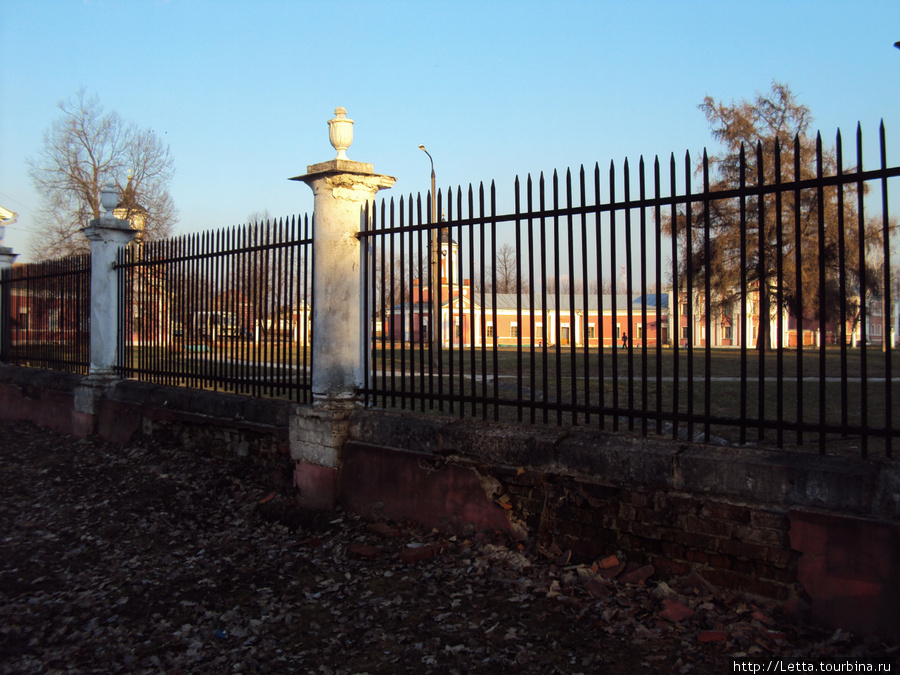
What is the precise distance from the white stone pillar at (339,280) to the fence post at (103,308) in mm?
4676

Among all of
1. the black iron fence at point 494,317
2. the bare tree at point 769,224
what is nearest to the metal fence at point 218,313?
the black iron fence at point 494,317

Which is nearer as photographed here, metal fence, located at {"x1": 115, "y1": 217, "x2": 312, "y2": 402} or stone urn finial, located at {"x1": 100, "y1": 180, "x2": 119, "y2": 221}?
metal fence, located at {"x1": 115, "y1": 217, "x2": 312, "y2": 402}

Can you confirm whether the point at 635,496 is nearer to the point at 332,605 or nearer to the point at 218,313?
the point at 332,605

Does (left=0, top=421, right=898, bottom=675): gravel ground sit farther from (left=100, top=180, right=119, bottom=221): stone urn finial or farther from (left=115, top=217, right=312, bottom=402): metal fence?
(left=100, top=180, right=119, bottom=221): stone urn finial

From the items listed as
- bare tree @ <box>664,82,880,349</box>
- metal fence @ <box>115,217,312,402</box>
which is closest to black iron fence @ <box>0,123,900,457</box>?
metal fence @ <box>115,217,312,402</box>

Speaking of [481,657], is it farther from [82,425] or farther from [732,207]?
[732,207]

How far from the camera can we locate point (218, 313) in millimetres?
7398

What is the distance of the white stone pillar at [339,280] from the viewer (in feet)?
18.6

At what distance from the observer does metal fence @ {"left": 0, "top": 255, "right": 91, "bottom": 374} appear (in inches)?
392

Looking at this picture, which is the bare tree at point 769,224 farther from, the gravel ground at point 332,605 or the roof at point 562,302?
the gravel ground at point 332,605

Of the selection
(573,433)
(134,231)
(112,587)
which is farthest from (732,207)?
(112,587)

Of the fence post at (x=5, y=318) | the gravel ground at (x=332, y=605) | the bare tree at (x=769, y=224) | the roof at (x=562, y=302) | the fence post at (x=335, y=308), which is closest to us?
the gravel ground at (x=332, y=605)

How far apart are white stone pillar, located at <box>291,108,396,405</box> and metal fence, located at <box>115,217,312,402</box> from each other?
0.30m

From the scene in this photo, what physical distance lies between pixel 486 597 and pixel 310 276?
3.34m
